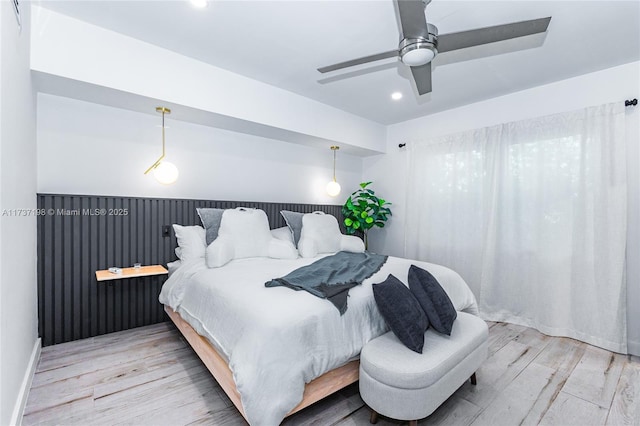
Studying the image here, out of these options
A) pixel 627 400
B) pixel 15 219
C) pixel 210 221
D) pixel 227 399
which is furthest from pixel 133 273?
pixel 627 400

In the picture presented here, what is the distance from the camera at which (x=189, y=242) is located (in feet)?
9.39

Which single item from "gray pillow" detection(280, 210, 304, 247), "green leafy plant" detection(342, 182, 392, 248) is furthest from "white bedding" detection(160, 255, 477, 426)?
"green leafy plant" detection(342, 182, 392, 248)

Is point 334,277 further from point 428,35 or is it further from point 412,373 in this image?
point 428,35

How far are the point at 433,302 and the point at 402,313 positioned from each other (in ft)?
1.14

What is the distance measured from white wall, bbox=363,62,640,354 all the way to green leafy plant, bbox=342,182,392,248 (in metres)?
0.20

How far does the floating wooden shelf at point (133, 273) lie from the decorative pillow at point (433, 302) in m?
2.24

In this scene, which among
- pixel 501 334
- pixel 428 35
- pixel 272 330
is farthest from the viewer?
pixel 501 334

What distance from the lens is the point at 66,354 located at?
2369mm

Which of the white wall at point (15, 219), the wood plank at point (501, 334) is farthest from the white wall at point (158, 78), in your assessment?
the wood plank at point (501, 334)

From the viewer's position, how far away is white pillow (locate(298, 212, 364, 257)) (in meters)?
3.28

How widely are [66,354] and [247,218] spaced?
1.84 meters

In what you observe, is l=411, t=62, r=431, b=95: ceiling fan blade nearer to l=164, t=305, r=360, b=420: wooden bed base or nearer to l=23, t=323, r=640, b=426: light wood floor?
l=164, t=305, r=360, b=420: wooden bed base

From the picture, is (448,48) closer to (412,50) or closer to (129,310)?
(412,50)

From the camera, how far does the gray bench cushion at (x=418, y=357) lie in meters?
1.51
